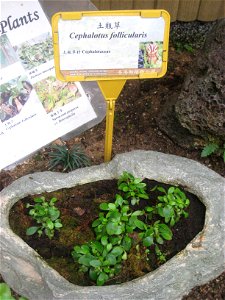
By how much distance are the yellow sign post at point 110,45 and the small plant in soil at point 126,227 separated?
62cm

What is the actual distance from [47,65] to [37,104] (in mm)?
295

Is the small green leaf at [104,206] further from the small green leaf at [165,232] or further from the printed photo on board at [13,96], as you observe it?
the printed photo on board at [13,96]

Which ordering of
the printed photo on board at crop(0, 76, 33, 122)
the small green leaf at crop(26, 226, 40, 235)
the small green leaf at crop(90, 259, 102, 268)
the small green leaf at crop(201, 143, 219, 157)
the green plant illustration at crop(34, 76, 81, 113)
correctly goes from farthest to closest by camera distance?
the green plant illustration at crop(34, 76, 81, 113) → the printed photo on board at crop(0, 76, 33, 122) → the small green leaf at crop(201, 143, 219, 157) → the small green leaf at crop(26, 226, 40, 235) → the small green leaf at crop(90, 259, 102, 268)

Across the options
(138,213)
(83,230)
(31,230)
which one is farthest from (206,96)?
(31,230)

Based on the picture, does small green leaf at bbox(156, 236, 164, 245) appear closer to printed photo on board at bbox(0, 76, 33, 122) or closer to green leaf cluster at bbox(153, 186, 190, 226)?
green leaf cluster at bbox(153, 186, 190, 226)

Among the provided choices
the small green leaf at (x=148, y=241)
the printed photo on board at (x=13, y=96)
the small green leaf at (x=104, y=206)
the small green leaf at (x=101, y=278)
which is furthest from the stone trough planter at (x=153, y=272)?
the printed photo on board at (x=13, y=96)

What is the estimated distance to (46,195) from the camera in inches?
114

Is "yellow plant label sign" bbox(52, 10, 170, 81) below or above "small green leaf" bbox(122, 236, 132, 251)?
above

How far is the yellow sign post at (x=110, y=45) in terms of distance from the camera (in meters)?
2.64

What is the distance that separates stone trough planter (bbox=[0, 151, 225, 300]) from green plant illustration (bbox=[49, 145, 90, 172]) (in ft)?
1.48

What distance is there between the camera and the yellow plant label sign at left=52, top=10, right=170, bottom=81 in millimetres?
2643

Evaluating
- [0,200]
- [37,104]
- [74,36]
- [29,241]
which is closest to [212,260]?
[29,241]

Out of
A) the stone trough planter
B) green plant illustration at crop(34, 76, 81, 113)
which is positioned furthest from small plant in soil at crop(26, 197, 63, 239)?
green plant illustration at crop(34, 76, 81, 113)

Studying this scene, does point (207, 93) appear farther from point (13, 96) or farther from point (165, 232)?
point (13, 96)
